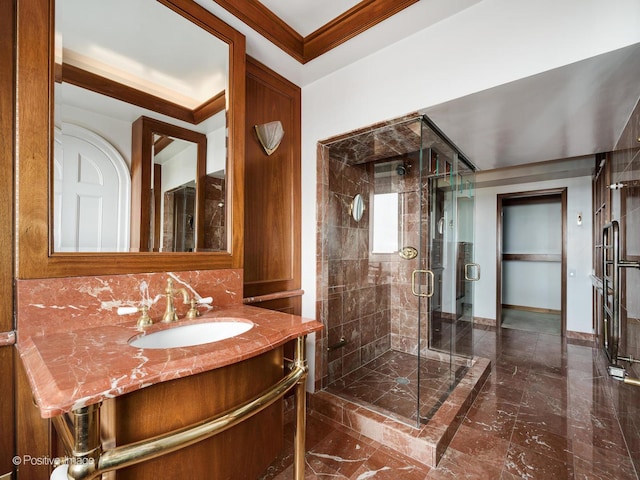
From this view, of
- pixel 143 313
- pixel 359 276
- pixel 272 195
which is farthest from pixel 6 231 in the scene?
pixel 359 276

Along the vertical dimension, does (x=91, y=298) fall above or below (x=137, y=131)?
below

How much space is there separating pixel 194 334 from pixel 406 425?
151 centimetres

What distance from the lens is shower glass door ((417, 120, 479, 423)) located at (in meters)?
2.51

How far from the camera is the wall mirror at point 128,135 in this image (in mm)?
1171

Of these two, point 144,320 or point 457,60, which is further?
point 457,60

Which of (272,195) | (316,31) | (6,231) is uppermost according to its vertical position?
(316,31)

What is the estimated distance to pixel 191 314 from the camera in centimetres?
143

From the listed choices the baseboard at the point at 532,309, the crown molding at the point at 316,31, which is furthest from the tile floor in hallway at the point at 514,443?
the baseboard at the point at 532,309

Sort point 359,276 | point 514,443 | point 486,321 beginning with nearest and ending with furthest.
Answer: point 514,443, point 359,276, point 486,321

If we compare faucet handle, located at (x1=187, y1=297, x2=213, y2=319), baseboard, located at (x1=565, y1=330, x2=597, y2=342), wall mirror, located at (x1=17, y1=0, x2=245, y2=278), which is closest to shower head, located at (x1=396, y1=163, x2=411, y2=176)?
wall mirror, located at (x1=17, y1=0, x2=245, y2=278)

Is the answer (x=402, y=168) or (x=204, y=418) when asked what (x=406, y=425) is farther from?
(x=402, y=168)

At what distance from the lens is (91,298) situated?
1258 millimetres

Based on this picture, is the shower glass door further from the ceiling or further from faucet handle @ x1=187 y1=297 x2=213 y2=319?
faucet handle @ x1=187 y1=297 x2=213 y2=319

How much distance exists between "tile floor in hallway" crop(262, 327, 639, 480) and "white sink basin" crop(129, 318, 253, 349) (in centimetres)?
94
